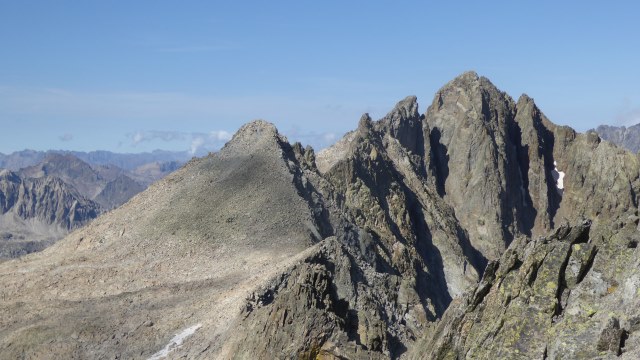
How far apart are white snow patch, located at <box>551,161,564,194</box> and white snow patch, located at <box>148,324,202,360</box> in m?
153

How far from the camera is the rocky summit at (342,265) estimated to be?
24.0 metres

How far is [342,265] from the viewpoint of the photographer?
188 ft

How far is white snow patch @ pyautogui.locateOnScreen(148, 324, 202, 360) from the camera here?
4928 cm

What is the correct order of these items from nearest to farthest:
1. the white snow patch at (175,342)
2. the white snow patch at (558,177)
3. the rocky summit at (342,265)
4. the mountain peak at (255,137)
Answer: the rocky summit at (342,265) < the white snow patch at (175,342) < the mountain peak at (255,137) < the white snow patch at (558,177)

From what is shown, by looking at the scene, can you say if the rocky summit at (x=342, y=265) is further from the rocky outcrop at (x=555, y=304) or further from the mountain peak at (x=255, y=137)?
the mountain peak at (x=255, y=137)

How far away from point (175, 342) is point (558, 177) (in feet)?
514

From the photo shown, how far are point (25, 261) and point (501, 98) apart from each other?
144 metres

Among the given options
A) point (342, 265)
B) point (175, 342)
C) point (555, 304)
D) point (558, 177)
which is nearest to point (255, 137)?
point (342, 265)

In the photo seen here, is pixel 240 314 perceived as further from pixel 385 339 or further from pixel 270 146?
Result: pixel 270 146

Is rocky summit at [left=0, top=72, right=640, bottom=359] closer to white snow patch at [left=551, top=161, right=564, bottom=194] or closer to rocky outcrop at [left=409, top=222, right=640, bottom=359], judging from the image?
rocky outcrop at [left=409, top=222, right=640, bottom=359]

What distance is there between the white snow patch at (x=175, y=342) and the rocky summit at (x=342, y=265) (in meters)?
0.15

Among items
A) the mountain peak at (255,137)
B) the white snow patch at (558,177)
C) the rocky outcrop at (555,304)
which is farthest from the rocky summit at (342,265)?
the white snow patch at (558,177)

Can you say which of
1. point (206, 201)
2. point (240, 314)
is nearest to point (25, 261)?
point (206, 201)

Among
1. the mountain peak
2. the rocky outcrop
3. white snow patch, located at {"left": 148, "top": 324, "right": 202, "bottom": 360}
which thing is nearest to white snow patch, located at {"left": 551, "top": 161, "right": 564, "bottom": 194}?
the mountain peak
